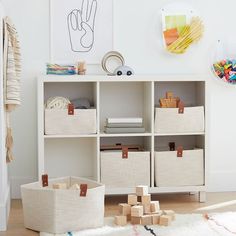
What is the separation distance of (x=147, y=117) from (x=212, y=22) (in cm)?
85

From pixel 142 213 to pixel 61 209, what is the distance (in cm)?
46

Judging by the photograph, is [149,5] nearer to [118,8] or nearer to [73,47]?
[118,8]

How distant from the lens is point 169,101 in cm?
373

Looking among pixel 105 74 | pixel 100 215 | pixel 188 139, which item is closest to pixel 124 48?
pixel 105 74

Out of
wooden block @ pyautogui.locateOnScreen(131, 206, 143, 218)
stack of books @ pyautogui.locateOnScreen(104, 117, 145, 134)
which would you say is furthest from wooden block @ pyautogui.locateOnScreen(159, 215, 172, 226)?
stack of books @ pyautogui.locateOnScreen(104, 117, 145, 134)

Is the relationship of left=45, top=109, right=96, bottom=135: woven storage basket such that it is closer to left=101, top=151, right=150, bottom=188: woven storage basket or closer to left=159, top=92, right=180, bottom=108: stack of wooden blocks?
left=101, top=151, right=150, bottom=188: woven storage basket

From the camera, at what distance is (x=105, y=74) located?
3.90 meters

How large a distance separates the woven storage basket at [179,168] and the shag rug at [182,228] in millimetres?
514

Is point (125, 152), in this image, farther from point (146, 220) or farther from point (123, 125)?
point (146, 220)

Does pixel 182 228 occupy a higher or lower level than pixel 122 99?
lower

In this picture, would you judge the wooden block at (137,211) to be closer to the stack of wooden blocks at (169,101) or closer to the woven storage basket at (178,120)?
the woven storage basket at (178,120)

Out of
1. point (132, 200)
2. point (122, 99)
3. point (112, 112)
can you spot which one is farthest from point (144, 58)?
point (132, 200)

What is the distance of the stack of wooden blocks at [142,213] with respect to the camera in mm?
3041

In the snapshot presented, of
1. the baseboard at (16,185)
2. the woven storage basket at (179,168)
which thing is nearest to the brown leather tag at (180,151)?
the woven storage basket at (179,168)
